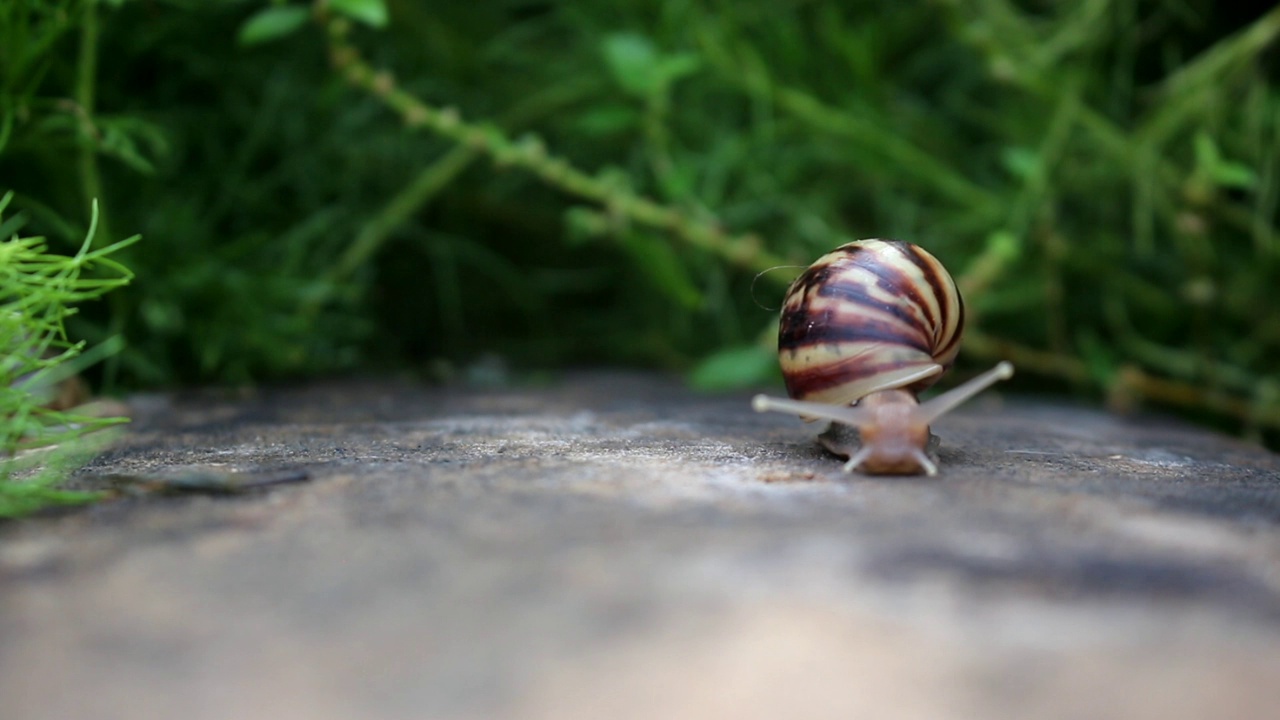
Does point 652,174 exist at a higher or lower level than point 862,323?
higher

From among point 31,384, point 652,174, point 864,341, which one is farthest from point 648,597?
point 652,174

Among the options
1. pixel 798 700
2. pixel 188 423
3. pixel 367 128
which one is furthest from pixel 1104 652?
pixel 367 128

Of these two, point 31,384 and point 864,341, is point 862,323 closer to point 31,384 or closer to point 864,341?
point 864,341

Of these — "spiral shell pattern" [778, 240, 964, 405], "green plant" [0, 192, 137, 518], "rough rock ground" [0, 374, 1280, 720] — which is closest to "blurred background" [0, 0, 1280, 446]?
"green plant" [0, 192, 137, 518]

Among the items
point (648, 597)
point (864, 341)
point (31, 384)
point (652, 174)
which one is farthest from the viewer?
point (652, 174)

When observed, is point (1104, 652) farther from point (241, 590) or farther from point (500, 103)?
point (500, 103)

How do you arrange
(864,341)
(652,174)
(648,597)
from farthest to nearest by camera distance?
(652,174) → (864,341) → (648,597)

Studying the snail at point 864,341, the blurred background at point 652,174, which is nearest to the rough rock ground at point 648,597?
the snail at point 864,341
